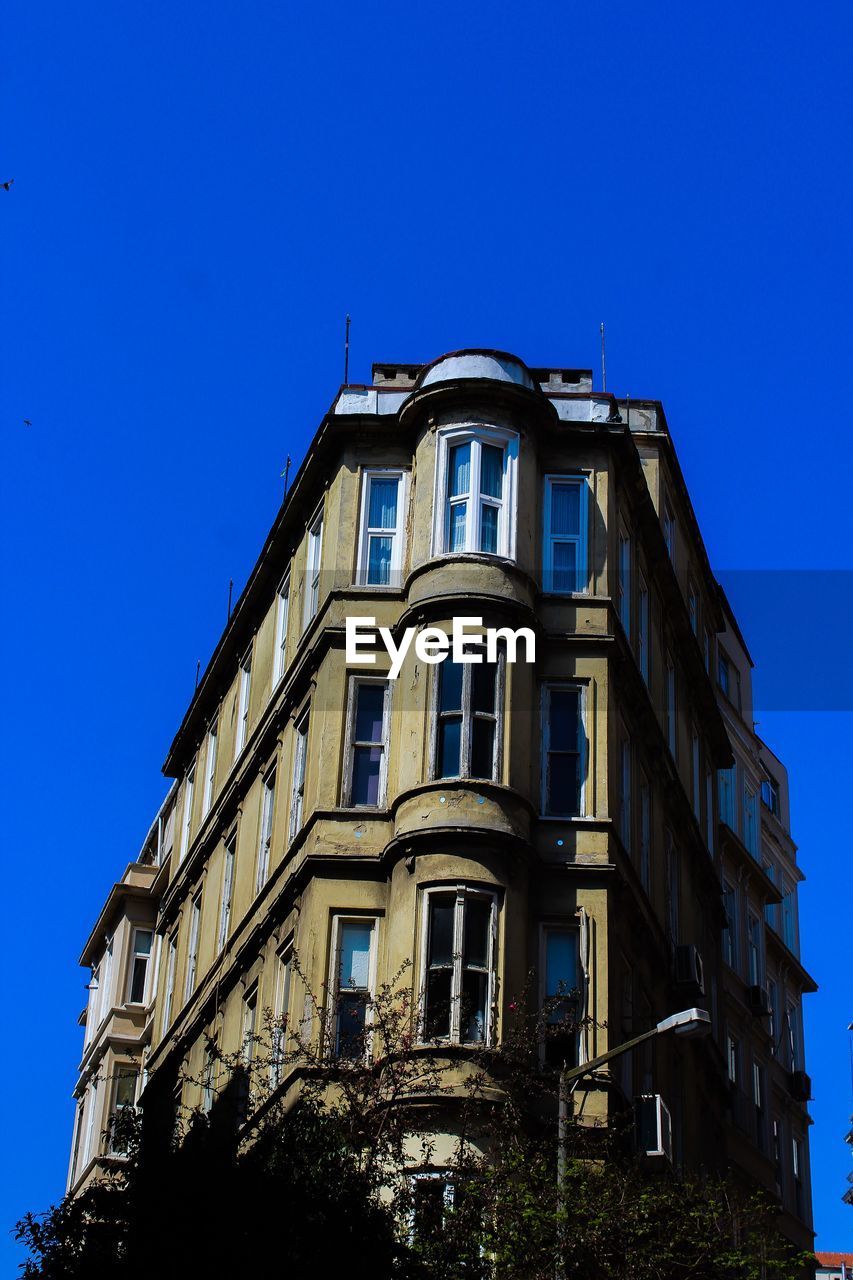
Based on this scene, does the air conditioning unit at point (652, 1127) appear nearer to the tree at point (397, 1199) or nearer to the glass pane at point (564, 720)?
the tree at point (397, 1199)

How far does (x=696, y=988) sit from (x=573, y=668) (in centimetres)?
662

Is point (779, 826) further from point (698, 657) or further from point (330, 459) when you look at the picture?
point (330, 459)

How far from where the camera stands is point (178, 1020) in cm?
3972

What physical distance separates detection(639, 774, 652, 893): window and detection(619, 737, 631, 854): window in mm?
1076

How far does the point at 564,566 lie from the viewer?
108ft

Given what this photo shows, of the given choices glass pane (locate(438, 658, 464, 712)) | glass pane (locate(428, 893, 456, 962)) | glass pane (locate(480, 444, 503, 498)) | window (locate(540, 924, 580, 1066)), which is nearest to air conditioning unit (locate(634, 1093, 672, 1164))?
window (locate(540, 924, 580, 1066))

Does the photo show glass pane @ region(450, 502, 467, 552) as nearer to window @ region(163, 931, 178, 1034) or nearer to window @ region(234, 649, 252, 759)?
window @ region(234, 649, 252, 759)

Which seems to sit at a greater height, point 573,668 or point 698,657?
point 698,657

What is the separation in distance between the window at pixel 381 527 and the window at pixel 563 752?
10.7 ft

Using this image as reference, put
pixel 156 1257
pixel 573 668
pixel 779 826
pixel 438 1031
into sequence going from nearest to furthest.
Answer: pixel 156 1257
pixel 438 1031
pixel 573 668
pixel 779 826

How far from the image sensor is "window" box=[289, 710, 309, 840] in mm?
32750

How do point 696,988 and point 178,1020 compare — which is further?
point 178,1020

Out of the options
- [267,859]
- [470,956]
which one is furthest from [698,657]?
[470,956]

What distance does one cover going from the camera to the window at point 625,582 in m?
34.1
